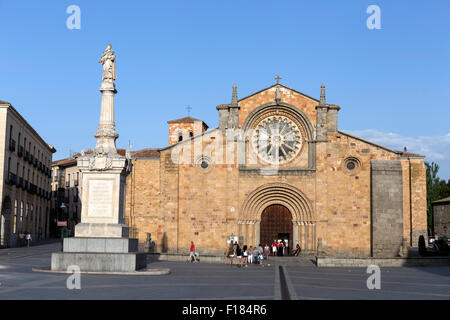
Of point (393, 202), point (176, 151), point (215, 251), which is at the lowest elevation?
point (215, 251)

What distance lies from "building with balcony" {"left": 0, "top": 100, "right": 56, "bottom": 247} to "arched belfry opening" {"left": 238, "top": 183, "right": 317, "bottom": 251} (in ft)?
57.6

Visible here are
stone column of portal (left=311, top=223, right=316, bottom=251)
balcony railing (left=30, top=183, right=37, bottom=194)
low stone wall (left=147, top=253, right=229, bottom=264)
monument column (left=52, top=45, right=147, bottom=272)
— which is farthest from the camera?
balcony railing (left=30, top=183, right=37, bottom=194)

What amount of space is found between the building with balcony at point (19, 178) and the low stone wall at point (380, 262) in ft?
77.0

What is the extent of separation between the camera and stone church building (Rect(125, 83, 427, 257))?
35.9 metres

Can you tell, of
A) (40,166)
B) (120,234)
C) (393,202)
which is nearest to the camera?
(120,234)

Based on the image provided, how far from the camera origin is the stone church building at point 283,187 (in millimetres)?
35938

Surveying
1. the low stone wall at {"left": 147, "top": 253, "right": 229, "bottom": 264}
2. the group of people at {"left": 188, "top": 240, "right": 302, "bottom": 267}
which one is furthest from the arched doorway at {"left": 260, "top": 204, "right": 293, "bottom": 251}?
the low stone wall at {"left": 147, "top": 253, "right": 229, "bottom": 264}

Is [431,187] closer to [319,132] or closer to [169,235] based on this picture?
[319,132]

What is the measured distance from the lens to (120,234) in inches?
747

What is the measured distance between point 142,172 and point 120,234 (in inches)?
785

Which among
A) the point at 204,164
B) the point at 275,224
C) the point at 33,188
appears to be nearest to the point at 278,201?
Answer: the point at 275,224

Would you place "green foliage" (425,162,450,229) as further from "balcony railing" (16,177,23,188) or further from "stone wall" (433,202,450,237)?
"balcony railing" (16,177,23,188)
